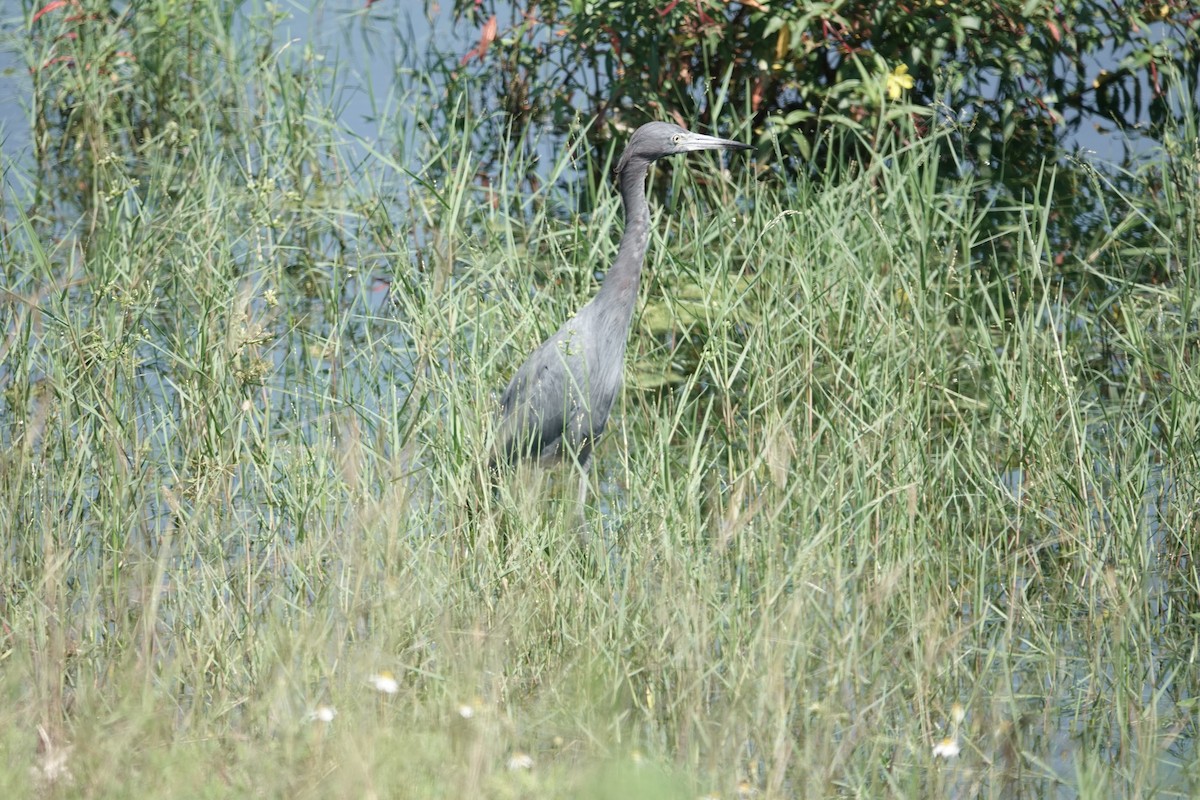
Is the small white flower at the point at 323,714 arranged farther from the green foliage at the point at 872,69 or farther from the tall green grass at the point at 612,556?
the green foliage at the point at 872,69

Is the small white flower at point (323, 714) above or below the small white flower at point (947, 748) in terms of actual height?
above

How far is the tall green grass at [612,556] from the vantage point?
7.86 feet

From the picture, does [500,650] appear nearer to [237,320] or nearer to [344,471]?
[344,471]

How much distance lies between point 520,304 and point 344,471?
4.69ft

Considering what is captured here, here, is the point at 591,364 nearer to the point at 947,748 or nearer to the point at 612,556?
the point at 612,556

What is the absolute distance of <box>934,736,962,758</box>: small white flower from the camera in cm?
251

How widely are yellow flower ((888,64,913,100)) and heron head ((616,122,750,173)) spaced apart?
737mm

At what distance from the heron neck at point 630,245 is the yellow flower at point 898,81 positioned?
0.93 meters

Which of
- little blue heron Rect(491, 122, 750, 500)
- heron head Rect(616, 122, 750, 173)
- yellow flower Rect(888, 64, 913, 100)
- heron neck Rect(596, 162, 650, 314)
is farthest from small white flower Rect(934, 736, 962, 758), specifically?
yellow flower Rect(888, 64, 913, 100)

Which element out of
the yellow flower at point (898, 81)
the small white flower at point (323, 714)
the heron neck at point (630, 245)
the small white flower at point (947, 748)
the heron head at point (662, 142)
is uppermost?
the yellow flower at point (898, 81)

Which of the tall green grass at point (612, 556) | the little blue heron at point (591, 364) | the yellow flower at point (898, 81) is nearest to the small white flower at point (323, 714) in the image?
the tall green grass at point (612, 556)

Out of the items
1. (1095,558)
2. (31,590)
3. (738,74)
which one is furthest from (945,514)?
(738,74)

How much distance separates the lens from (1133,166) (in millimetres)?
5285

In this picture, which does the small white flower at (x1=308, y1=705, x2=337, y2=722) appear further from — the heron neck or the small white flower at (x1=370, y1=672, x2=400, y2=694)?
the heron neck
